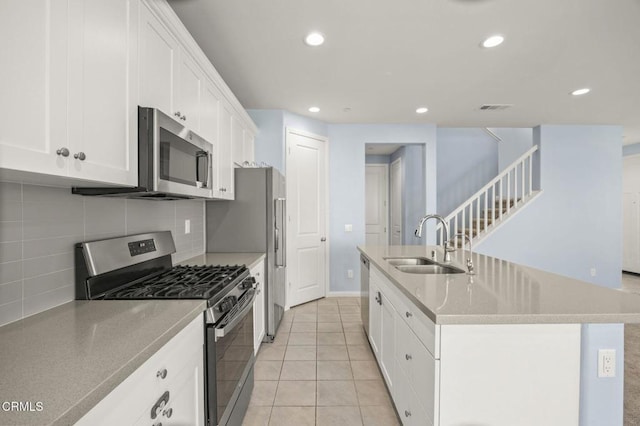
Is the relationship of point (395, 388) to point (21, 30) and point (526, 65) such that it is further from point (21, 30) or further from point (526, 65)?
point (526, 65)

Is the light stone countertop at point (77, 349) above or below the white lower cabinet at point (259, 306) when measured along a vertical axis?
above

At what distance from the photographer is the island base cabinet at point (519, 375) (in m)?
1.22

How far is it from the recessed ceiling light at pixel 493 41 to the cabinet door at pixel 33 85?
272 centimetres

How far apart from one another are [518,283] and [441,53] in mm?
2052

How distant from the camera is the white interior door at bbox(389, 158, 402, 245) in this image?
5.88m

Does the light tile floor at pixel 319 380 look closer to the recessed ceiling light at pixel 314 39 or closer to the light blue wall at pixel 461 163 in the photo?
the recessed ceiling light at pixel 314 39

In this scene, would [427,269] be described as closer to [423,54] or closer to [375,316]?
[375,316]

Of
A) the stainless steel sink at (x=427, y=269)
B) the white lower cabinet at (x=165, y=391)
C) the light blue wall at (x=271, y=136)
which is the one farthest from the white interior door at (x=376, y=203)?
the white lower cabinet at (x=165, y=391)

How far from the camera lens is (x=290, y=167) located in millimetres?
4152

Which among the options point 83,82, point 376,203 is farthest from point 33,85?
point 376,203

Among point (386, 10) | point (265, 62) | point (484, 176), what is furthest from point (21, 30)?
point (484, 176)

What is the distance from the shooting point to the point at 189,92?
1948 millimetres

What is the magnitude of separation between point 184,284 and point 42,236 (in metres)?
0.63

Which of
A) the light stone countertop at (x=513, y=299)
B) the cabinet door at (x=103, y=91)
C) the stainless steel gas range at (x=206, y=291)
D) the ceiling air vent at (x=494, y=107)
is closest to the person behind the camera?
the cabinet door at (x=103, y=91)
